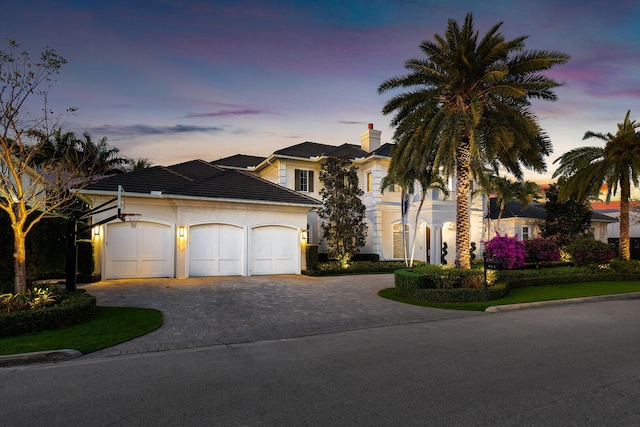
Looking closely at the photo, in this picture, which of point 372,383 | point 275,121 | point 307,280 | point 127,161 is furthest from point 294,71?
point 127,161

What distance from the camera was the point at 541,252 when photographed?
20.3 metres

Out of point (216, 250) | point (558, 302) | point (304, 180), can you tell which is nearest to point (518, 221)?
point (304, 180)

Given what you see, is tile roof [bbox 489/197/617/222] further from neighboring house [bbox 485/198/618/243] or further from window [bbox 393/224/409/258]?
window [bbox 393/224/409/258]

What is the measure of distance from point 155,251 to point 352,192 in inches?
435

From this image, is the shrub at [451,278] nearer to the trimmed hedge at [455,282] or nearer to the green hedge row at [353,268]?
the trimmed hedge at [455,282]

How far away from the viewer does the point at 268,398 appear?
15.6 ft

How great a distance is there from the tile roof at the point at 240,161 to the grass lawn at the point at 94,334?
1986cm

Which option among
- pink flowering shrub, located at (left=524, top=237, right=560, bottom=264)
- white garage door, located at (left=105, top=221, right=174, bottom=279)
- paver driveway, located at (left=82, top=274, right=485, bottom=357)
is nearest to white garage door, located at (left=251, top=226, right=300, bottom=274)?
paver driveway, located at (left=82, top=274, right=485, bottom=357)

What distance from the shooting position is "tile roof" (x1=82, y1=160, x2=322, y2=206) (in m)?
18.0

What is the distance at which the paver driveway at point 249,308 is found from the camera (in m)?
8.34

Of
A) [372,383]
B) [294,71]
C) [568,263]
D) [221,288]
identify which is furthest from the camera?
[568,263]

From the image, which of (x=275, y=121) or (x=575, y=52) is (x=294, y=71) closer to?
(x=275, y=121)

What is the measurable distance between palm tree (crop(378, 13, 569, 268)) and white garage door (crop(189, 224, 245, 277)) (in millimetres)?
9219

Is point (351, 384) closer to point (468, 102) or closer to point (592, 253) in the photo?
point (468, 102)
